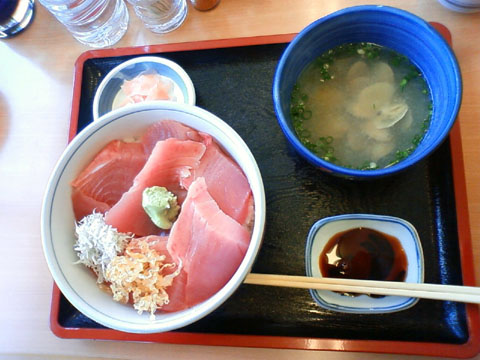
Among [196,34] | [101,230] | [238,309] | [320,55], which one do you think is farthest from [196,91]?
[238,309]

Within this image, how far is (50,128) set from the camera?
53.2 inches

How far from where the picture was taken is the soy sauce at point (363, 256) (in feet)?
3.43

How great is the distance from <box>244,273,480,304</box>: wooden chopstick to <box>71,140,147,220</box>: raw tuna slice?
384 mm

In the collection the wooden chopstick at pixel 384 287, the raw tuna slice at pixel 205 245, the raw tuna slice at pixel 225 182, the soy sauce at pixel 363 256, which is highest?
the raw tuna slice at pixel 225 182

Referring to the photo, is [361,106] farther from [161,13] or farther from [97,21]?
[97,21]

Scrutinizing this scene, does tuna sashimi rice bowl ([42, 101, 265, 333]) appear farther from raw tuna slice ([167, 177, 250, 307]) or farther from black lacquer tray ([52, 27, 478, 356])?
black lacquer tray ([52, 27, 478, 356])

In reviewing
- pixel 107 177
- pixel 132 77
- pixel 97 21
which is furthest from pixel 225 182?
pixel 97 21

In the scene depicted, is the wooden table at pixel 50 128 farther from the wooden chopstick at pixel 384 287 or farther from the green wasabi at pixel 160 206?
the green wasabi at pixel 160 206

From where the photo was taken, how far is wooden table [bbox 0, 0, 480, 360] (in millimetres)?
1121

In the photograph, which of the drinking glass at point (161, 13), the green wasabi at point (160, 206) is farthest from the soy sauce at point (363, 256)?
the drinking glass at point (161, 13)

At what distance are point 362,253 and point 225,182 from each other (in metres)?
0.42

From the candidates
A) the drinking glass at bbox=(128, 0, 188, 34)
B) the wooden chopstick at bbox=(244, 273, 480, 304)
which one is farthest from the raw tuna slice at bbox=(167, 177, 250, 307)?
the drinking glass at bbox=(128, 0, 188, 34)

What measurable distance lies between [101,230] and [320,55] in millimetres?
740

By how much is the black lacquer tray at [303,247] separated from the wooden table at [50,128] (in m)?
0.06
